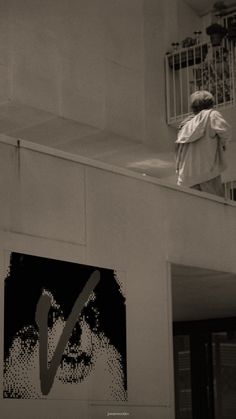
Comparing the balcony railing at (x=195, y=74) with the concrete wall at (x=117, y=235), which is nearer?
the concrete wall at (x=117, y=235)

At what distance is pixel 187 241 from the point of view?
1120 centimetres

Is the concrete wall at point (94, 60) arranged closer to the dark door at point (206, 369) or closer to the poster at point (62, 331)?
the dark door at point (206, 369)

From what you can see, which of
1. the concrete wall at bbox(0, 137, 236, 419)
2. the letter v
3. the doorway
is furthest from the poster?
the doorway

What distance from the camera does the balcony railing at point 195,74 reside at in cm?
1574

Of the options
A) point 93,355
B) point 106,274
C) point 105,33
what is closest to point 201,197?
point 106,274

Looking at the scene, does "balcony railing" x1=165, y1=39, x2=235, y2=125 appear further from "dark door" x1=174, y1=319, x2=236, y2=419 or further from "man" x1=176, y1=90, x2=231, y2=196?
"dark door" x1=174, y1=319, x2=236, y2=419

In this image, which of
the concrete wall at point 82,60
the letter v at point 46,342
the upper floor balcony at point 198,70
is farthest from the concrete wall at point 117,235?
the upper floor balcony at point 198,70

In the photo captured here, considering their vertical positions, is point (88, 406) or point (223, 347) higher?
point (223, 347)

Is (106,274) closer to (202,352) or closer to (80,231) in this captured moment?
(80,231)

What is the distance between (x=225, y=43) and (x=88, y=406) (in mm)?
8865

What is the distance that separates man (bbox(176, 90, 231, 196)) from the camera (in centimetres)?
1205

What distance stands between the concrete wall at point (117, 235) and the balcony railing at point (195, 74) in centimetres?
464

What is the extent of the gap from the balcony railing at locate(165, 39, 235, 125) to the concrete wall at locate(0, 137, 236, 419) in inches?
183

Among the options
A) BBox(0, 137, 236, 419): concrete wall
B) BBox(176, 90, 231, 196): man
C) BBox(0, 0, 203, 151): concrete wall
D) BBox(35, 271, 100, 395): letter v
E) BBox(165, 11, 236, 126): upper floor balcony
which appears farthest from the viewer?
BBox(165, 11, 236, 126): upper floor balcony
